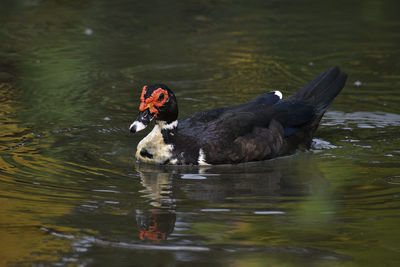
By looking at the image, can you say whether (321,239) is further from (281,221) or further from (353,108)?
(353,108)

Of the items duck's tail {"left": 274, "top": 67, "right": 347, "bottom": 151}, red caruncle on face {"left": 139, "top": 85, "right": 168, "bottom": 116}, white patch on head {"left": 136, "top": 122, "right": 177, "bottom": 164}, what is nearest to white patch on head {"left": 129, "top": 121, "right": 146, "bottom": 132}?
red caruncle on face {"left": 139, "top": 85, "right": 168, "bottom": 116}

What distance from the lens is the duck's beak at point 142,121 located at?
319 inches

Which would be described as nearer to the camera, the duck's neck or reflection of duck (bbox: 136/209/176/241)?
reflection of duck (bbox: 136/209/176/241)

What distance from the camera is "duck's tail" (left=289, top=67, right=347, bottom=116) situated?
935 cm

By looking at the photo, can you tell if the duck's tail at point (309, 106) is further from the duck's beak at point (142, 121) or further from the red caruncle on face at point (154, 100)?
the duck's beak at point (142, 121)

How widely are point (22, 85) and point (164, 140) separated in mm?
3916

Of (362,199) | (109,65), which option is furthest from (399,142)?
(109,65)

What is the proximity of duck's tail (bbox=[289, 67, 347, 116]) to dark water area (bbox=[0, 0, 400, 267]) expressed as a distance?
1.29 feet

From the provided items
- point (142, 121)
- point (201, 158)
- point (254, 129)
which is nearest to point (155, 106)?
point (142, 121)

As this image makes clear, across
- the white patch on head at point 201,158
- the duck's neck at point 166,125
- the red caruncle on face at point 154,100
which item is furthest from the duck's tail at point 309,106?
the red caruncle on face at point 154,100

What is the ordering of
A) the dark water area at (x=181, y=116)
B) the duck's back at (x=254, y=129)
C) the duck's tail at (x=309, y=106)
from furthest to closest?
the duck's tail at (x=309, y=106) < the duck's back at (x=254, y=129) < the dark water area at (x=181, y=116)

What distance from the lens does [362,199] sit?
7000mm

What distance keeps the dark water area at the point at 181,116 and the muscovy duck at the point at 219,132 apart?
0.43 feet

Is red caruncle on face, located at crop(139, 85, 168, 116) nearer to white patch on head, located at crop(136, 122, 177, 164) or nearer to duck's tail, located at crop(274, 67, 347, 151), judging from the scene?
white patch on head, located at crop(136, 122, 177, 164)
